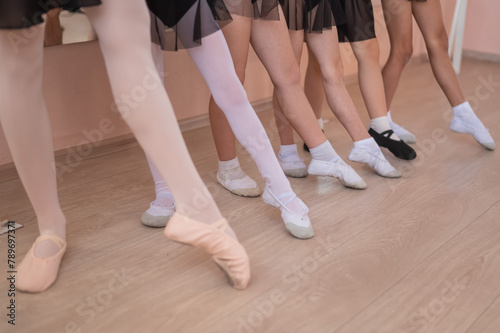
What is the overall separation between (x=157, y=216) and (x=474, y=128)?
3.95 ft

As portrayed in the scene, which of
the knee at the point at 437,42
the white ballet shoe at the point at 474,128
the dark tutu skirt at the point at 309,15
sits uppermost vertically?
the dark tutu skirt at the point at 309,15

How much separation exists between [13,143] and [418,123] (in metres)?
1.72

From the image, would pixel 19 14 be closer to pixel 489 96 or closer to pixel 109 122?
pixel 109 122

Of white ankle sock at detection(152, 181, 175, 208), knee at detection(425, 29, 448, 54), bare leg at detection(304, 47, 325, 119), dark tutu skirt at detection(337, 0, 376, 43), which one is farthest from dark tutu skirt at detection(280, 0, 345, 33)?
white ankle sock at detection(152, 181, 175, 208)

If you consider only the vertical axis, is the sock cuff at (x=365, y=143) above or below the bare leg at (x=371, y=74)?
below

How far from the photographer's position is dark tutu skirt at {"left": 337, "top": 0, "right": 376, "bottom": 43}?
171cm

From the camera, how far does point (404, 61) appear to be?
6.49 feet

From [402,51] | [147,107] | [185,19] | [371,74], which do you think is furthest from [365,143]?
[147,107]

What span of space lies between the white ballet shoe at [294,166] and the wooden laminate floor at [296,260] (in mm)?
32

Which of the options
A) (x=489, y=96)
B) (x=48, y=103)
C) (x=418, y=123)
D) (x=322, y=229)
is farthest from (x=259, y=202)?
(x=489, y=96)

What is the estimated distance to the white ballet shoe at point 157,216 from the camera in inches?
54.8

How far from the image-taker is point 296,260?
1228 millimetres

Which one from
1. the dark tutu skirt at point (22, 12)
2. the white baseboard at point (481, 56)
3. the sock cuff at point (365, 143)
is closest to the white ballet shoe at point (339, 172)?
the sock cuff at point (365, 143)

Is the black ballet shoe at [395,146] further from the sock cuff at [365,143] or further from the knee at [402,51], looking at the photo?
the knee at [402,51]
